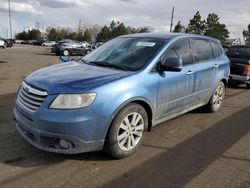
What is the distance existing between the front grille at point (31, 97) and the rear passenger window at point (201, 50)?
122 inches

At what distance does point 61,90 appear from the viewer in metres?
3.93

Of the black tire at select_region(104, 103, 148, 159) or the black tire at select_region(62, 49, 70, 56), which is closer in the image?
the black tire at select_region(104, 103, 148, 159)

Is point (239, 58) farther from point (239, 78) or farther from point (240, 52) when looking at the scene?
point (239, 78)

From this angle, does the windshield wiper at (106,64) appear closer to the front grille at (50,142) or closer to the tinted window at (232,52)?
the front grille at (50,142)

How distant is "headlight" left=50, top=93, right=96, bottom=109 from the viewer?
12.7 feet

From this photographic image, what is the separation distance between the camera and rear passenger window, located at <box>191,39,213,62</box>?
6043 millimetres

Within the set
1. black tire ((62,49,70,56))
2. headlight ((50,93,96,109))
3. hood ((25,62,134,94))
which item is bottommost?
black tire ((62,49,70,56))

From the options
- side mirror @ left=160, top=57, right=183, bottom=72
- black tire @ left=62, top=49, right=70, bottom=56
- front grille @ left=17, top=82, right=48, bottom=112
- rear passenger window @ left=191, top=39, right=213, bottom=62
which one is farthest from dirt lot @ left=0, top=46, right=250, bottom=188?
black tire @ left=62, top=49, right=70, bottom=56

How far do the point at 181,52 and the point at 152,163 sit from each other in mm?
2191

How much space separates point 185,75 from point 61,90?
93.8 inches

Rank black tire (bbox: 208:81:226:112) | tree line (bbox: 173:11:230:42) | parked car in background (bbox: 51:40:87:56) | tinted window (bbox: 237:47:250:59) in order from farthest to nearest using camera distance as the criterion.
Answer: tree line (bbox: 173:11:230:42) < parked car in background (bbox: 51:40:87:56) < tinted window (bbox: 237:47:250:59) < black tire (bbox: 208:81:226:112)

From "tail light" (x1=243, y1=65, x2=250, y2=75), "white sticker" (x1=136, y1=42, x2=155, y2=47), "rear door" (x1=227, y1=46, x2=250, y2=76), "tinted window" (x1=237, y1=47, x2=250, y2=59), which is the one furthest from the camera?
"tinted window" (x1=237, y1=47, x2=250, y2=59)

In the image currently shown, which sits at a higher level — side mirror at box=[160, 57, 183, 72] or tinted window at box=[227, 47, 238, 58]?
side mirror at box=[160, 57, 183, 72]

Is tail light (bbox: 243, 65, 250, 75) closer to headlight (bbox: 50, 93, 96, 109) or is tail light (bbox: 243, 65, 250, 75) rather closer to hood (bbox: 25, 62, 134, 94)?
hood (bbox: 25, 62, 134, 94)
